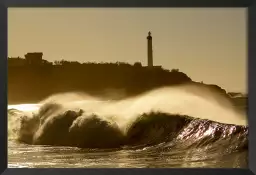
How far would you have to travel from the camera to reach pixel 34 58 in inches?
69.9

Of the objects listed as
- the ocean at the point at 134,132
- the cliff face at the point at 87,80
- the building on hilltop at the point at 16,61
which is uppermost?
the building on hilltop at the point at 16,61

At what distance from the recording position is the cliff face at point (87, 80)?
1770 mm

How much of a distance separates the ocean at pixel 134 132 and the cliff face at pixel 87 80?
31mm

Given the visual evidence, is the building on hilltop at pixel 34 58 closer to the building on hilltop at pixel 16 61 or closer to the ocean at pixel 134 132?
the building on hilltop at pixel 16 61

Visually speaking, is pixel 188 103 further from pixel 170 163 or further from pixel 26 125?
pixel 26 125

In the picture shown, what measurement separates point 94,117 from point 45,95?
8.2 inches

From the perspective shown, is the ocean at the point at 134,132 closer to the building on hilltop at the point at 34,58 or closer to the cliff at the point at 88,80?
the cliff at the point at 88,80

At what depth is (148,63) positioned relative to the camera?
1.77m

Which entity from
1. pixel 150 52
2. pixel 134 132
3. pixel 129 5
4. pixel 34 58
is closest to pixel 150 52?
pixel 150 52

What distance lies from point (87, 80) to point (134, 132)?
27cm

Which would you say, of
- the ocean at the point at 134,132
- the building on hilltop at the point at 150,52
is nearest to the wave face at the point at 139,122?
the ocean at the point at 134,132

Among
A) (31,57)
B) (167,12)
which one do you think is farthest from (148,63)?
(31,57)

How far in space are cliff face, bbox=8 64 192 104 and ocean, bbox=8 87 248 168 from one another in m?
0.03

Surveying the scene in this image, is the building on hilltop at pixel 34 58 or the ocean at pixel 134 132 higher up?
the building on hilltop at pixel 34 58
